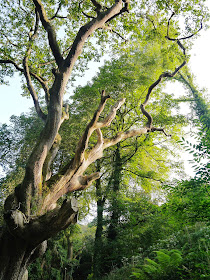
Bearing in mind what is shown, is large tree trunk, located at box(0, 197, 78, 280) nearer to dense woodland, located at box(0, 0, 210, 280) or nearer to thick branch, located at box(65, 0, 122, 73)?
dense woodland, located at box(0, 0, 210, 280)

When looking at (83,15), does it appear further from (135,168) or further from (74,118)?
(135,168)

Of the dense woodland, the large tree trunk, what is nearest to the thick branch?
the dense woodland

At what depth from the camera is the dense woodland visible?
340 centimetres

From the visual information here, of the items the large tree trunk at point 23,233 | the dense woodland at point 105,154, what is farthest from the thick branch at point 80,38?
the large tree trunk at point 23,233

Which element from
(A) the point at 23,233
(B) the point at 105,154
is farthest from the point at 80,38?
(B) the point at 105,154

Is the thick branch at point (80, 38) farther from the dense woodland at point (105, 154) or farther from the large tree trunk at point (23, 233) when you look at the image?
the large tree trunk at point (23, 233)

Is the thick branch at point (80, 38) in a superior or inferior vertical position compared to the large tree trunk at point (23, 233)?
superior

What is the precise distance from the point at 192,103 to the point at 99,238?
14337mm

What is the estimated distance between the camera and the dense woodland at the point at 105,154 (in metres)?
3.40

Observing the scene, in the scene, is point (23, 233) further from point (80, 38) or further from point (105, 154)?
point (105, 154)

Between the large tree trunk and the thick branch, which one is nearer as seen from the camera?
the large tree trunk

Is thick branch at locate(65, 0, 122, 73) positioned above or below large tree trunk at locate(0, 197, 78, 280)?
above

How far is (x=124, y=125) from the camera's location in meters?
11.9

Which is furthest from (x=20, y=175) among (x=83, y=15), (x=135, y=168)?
(x=83, y=15)
